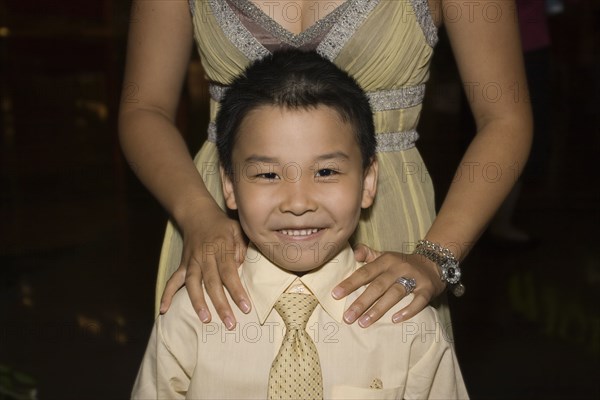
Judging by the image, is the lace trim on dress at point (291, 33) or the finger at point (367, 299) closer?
the finger at point (367, 299)

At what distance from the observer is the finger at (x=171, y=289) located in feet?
5.42

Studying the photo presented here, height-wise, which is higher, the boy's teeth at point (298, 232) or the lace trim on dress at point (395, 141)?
the lace trim on dress at point (395, 141)

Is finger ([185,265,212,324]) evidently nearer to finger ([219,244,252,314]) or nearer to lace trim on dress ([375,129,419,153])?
finger ([219,244,252,314])

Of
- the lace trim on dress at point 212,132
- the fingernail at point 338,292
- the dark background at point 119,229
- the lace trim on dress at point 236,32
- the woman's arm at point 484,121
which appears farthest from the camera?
the dark background at point 119,229

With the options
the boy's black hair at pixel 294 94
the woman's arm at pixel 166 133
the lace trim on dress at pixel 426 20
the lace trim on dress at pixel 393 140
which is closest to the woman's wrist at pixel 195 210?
the woman's arm at pixel 166 133

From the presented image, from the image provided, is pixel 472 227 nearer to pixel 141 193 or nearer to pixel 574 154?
pixel 141 193

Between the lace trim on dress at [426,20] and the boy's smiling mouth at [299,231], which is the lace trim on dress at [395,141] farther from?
the boy's smiling mouth at [299,231]

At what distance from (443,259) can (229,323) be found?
408 millimetres

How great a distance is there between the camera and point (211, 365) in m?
1.61

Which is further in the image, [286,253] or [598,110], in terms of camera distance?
[598,110]

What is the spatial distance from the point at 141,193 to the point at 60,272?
1890mm

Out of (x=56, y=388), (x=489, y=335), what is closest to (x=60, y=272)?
(x=56, y=388)

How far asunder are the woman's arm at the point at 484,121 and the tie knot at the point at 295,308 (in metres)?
0.15

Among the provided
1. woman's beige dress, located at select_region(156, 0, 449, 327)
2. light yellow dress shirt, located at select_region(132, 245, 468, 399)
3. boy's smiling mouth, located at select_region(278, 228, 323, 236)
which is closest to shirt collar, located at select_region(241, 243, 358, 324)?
light yellow dress shirt, located at select_region(132, 245, 468, 399)
